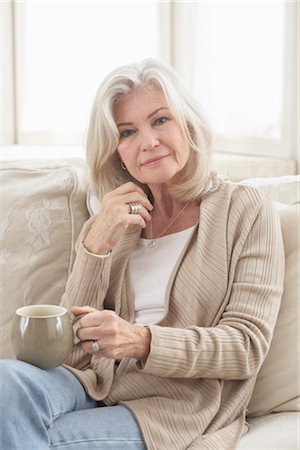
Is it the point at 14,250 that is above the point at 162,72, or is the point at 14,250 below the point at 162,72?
below

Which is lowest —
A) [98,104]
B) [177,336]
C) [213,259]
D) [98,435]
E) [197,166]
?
[98,435]

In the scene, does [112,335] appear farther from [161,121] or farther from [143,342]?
[161,121]

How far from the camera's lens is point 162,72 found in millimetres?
1884

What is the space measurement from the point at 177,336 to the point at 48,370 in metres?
0.27

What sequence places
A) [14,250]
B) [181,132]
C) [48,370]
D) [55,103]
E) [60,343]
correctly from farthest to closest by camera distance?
[55,103] → [14,250] → [181,132] → [48,370] → [60,343]

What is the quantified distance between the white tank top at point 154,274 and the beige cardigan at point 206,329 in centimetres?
3

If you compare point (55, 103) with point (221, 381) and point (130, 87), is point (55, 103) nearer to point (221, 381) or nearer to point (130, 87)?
point (130, 87)

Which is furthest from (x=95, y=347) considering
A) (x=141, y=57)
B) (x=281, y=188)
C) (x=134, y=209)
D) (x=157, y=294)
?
(x=141, y=57)

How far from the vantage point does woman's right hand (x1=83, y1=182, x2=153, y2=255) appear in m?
1.88

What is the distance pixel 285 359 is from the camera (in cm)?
178

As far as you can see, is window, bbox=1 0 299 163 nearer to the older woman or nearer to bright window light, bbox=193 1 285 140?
bright window light, bbox=193 1 285 140

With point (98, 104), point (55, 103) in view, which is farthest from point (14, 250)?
point (55, 103)

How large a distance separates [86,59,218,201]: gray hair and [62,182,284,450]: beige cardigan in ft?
0.17

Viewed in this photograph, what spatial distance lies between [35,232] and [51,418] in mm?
639
